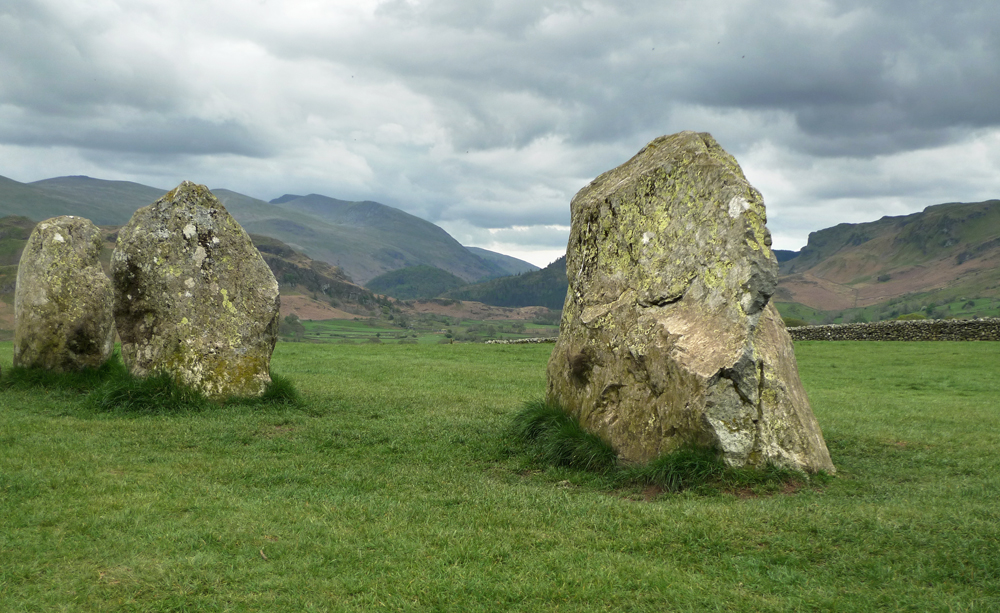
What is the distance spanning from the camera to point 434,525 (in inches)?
281

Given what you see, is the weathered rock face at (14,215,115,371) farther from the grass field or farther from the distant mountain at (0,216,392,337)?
the distant mountain at (0,216,392,337)

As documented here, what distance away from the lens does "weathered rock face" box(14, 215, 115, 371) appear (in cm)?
1568

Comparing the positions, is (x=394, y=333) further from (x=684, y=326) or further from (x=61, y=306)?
(x=684, y=326)

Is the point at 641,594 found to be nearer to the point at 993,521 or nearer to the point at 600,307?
the point at 993,521

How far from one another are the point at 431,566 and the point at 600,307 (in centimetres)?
561

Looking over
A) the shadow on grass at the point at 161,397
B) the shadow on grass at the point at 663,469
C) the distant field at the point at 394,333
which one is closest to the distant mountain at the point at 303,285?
the distant field at the point at 394,333

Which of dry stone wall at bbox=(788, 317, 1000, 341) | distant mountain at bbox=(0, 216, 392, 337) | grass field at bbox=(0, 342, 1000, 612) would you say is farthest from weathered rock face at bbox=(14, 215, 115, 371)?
distant mountain at bbox=(0, 216, 392, 337)

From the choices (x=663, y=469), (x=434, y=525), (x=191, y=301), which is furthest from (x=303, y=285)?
(x=434, y=525)

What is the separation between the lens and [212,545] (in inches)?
257

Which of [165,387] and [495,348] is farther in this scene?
[495,348]

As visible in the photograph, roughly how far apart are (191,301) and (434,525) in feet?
28.7

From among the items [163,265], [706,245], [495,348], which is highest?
[706,245]

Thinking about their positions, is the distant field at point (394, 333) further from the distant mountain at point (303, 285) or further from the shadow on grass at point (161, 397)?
the shadow on grass at point (161, 397)

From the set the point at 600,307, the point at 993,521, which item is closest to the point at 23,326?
the point at 600,307
